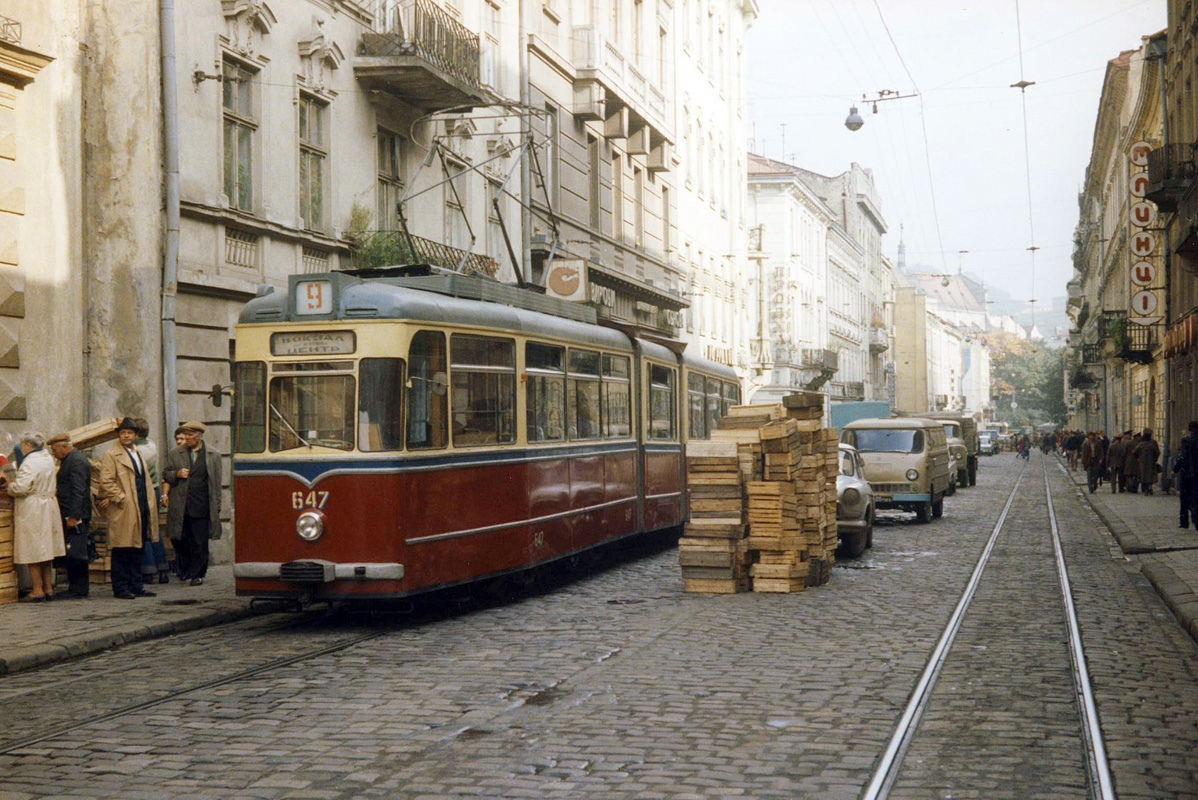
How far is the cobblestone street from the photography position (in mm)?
6441

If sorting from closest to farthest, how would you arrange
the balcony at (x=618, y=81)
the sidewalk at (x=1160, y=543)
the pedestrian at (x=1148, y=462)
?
the sidewalk at (x=1160, y=543)
the balcony at (x=618, y=81)
the pedestrian at (x=1148, y=462)

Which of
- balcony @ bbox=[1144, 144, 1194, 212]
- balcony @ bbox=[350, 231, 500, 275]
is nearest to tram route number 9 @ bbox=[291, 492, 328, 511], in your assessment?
balcony @ bbox=[350, 231, 500, 275]

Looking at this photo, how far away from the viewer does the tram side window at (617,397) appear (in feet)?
53.4

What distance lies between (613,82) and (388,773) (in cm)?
2904

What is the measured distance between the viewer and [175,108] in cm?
1666

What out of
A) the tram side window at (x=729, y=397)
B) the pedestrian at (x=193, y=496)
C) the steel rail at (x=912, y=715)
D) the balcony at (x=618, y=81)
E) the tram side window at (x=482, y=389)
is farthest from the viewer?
the balcony at (x=618, y=81)

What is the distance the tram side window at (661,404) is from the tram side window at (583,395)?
8.01ft

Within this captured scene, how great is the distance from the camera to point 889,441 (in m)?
26.4

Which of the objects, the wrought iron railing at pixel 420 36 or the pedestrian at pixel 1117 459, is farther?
the pedestrian at pixel 1117 459

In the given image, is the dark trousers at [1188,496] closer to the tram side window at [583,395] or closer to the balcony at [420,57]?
the tram side window at [583,395]

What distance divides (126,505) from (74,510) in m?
0.55

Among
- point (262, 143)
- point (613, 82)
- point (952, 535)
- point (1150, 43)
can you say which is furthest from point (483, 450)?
point (1150, 43)

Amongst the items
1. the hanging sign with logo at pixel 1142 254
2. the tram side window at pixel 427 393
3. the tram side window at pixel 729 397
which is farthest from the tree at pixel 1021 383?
the tram side window at pixel 427 393

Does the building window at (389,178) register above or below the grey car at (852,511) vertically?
above
